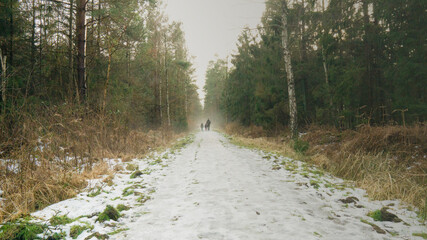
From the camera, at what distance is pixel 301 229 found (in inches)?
108

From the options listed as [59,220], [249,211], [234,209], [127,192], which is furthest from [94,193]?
[249,211]

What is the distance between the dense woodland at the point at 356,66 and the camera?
914cm

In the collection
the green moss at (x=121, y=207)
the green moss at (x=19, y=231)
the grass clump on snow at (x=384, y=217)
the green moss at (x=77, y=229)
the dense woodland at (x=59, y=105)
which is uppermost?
the dense woodland at (x=59, y=105)

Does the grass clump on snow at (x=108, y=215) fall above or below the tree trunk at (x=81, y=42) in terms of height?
below

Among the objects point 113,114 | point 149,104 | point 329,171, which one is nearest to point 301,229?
point 329,171

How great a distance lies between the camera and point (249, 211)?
3357mm

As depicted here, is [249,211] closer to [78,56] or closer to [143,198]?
[143,198]

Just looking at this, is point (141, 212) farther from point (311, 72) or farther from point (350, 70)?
point (311, 72)

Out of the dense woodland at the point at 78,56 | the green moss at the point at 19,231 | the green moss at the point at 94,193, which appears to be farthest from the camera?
the dense woodland at the point at 78,56

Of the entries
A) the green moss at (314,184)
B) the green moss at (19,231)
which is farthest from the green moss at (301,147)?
the green moss at (19,231)

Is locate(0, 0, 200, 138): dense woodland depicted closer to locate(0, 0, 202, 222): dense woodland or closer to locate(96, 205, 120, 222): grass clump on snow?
locate(0, 0, 202, 222): dense woodland

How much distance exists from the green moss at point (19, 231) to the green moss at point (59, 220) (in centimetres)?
26

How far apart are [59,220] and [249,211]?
2.80 m

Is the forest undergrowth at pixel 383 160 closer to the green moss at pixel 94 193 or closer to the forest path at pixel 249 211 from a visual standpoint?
the forest path at pixel 249 211
